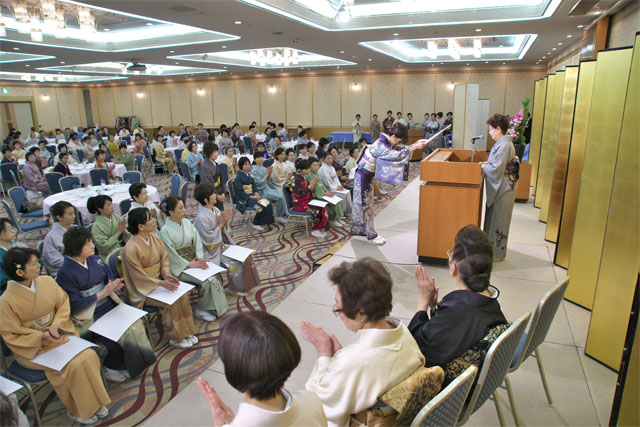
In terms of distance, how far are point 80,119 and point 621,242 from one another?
27.9 metres

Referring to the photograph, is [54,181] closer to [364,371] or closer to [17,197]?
[17,197]

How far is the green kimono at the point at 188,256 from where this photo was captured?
3.85 m

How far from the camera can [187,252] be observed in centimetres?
404

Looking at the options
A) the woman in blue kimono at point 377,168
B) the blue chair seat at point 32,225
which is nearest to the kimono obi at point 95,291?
the woman in blue kimono at point 377,168

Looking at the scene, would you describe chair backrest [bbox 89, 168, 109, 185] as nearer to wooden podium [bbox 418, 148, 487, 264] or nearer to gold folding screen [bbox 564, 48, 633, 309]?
wooden podium [bbox 418, 148, 487, 264]

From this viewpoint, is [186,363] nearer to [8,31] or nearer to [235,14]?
[235,14]

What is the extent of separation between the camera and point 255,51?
1198cm

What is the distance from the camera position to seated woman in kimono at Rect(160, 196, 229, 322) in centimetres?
386

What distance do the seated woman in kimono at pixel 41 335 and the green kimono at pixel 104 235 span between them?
153 cm

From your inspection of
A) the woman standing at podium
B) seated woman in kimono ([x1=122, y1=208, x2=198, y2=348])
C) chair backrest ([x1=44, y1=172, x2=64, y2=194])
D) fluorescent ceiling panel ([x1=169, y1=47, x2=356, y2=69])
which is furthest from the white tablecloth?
the woman standing at podium

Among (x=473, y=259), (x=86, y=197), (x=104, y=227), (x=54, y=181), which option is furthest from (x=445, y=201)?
(x=54, y=181)

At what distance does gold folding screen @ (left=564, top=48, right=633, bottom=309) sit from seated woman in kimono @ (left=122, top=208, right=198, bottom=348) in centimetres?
342

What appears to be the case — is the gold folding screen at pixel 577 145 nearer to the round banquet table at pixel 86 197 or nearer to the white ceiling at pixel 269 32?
the white ceiling at pixel 269 32

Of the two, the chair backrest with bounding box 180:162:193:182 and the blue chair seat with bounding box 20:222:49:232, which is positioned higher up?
the chair backrest with bounding box 180:162:193:182
